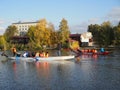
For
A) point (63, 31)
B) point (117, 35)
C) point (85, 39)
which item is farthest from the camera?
point (85, 39)

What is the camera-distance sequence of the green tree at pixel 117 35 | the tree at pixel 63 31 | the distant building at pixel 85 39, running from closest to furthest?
1. the green tree at pixel 117 35
2. the tree at pixel 63 31
3. the distant building at pixel 85 39

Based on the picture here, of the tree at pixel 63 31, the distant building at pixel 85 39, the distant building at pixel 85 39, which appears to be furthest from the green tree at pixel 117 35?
the distant building at pixel 85 39

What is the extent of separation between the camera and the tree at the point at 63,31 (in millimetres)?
131125

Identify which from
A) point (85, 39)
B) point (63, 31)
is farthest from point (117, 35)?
point (85, 39)

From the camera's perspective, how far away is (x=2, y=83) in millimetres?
32562

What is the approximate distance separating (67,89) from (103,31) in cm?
11146

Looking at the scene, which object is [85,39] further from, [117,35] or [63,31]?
[117,35]

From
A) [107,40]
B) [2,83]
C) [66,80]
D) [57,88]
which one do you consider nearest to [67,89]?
[57,88]

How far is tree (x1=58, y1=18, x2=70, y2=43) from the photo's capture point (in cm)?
13112

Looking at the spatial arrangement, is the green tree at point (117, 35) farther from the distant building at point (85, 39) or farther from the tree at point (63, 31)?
the distant building at point (85, 39)

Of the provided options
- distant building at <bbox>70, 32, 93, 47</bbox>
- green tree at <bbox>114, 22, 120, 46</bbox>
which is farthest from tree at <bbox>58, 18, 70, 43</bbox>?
distant building at <bbox>70, 32, 93, 47</bbox>

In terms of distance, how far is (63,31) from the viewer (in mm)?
Answer: 132375

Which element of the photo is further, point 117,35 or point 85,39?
point 85,39

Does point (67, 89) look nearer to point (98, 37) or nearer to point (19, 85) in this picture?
point (19, 85)
